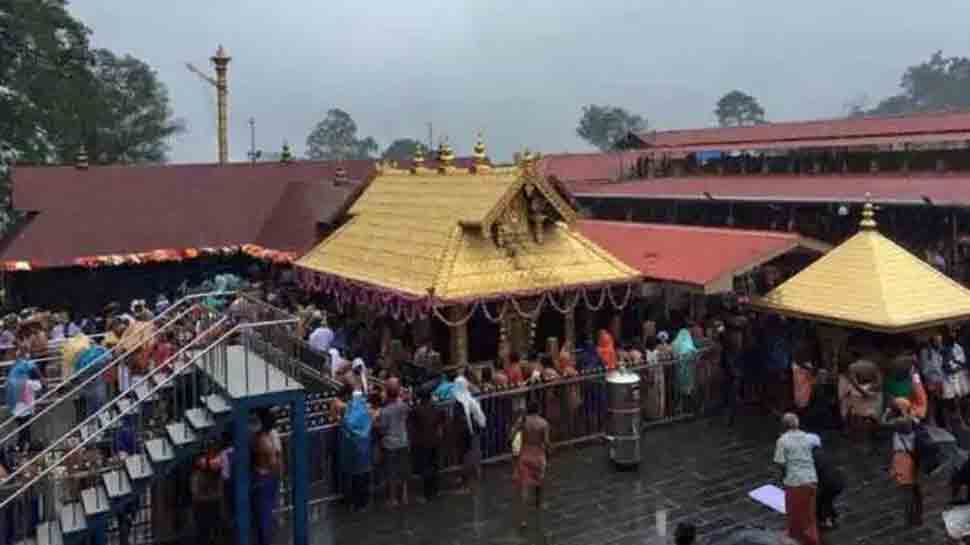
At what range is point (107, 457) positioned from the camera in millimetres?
11008

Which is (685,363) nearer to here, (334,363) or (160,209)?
(334,363)

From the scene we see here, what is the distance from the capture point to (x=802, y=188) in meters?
24.1

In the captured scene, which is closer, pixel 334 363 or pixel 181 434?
pixel 181 434

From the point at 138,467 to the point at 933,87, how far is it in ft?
468

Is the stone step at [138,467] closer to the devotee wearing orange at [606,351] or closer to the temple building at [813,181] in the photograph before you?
the devotee wearing orange at [606,351]

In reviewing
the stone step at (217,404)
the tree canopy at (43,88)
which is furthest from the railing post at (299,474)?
the tree canopy at (43,88)

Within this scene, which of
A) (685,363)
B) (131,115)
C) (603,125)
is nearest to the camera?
(685,363)

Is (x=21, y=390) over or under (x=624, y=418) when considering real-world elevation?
over

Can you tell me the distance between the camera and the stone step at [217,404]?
10203 millimetres

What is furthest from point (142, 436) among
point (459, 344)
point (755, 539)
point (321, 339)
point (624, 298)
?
point (624, 298)

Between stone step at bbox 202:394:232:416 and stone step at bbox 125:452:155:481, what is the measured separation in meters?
0.78

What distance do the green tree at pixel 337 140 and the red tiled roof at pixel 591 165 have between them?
295 ft

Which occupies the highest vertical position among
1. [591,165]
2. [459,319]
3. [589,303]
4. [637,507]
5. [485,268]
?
[591,165]

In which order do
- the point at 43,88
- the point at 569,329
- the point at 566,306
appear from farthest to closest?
the point at 43,88
the point at 569,329
the point at 566,306
